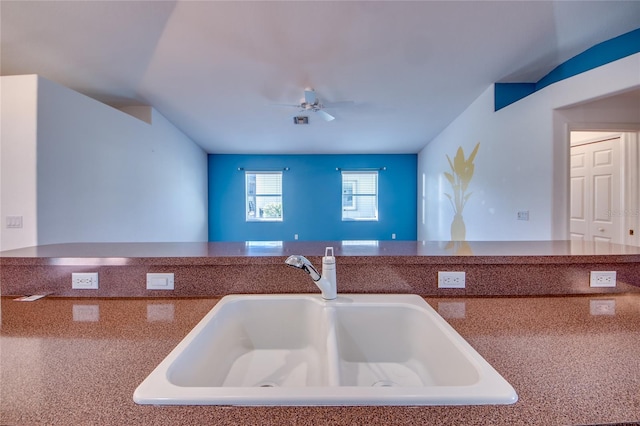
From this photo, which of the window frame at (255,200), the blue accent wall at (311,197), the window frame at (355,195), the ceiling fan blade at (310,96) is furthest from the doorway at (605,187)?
the window frame at (255,200)

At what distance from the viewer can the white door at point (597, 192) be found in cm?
287

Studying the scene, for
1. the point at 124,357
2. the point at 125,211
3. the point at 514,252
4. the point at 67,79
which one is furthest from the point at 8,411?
the point at 67,79

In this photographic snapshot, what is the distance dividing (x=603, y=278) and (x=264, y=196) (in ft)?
20.5

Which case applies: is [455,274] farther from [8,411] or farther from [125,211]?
[125,211]

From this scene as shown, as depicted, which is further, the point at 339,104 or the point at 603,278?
the point at 339,104

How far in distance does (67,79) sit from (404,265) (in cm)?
411

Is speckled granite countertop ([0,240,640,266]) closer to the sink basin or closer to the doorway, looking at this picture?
the sink basin

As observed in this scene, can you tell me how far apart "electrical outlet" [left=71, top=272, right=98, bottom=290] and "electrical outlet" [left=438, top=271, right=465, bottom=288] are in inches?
50.6

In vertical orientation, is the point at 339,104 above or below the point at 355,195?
above

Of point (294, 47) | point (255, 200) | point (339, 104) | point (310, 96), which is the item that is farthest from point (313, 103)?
point (255, 200)

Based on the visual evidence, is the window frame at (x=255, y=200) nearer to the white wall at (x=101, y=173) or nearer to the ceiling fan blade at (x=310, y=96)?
the white wall at (x=101, y=173)

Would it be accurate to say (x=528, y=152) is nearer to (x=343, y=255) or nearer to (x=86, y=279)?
(x=343, y=255)

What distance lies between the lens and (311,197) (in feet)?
21.5

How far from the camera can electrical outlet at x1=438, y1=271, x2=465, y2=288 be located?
96cm
